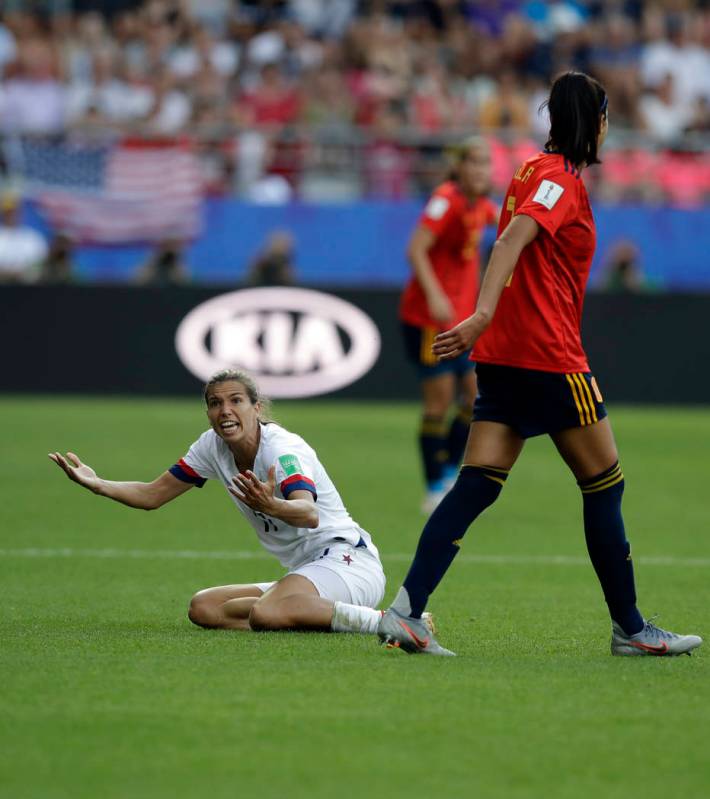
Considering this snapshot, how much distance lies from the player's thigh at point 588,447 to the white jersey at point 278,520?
3.66 ft

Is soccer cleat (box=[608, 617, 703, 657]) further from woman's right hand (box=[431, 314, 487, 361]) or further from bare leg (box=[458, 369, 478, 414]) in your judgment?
bare leg (box=[458, 369, 478, 414])

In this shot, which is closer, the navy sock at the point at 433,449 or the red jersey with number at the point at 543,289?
the red jersey with number at the point at 543,289

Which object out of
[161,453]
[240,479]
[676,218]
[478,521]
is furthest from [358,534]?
[676,218]

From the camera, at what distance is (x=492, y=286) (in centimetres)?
530

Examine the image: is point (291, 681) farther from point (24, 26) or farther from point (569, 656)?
point (24, 26)

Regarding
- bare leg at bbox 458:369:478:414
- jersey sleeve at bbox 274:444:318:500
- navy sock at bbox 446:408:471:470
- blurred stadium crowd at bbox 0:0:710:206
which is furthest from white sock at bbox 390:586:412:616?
blurred stadium crowd at bbox 0:0:710:206

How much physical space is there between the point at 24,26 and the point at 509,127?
641 cm

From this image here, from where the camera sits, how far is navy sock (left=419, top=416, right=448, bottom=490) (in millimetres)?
10516

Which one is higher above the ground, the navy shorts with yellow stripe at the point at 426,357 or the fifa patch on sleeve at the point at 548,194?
the fifa patch on sleeve at the point at 548,194

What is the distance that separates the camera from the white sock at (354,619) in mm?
6156

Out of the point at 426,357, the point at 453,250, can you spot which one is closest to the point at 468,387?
the point at 426,357

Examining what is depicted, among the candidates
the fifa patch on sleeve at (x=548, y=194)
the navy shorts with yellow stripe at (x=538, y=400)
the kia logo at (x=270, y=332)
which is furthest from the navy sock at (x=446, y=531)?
the kia logo at (x=270, y=332)

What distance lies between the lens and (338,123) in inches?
756

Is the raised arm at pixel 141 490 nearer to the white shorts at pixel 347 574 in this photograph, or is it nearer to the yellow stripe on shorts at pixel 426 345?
the white shorts at pixel 347 574
